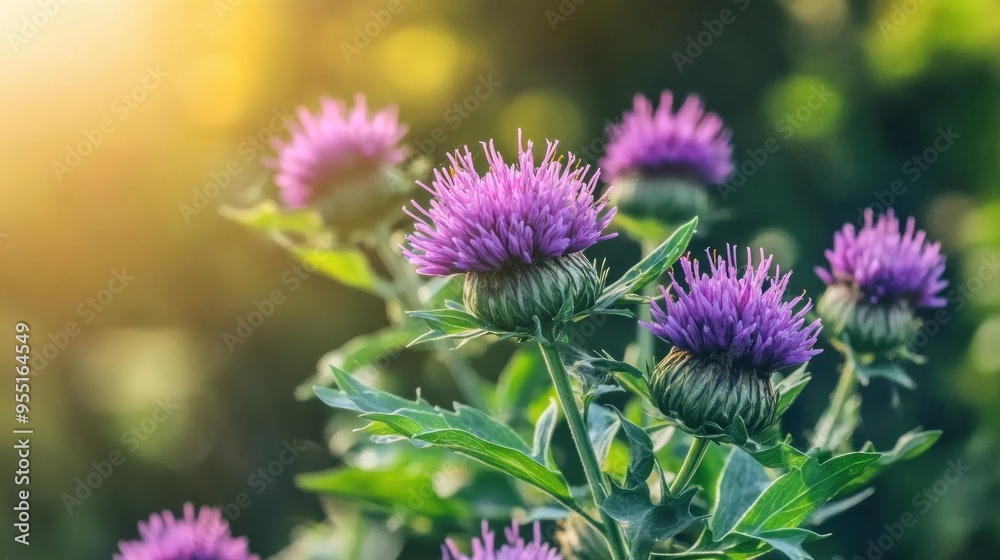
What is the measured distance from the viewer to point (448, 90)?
5223mm

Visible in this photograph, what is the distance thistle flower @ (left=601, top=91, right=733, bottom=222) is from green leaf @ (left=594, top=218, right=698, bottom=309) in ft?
4.10

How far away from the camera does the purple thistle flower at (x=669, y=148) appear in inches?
116

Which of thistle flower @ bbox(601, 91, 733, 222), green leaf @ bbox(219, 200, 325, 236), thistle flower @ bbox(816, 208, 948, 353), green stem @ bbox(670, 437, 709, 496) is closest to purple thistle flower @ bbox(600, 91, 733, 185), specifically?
thistle flower @ bbox(601, 91, 733, 222)

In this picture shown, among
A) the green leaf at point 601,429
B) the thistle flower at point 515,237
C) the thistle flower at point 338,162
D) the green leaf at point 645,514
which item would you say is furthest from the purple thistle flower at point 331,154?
the green leaf at point 645,514

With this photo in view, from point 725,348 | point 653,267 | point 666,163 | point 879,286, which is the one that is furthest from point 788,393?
point 666,163

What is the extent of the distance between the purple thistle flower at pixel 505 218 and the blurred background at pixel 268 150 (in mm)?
2780

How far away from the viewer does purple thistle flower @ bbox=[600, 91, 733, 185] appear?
2.95 meters

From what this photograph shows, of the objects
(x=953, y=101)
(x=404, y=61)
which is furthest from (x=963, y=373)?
(x=404, y=61)

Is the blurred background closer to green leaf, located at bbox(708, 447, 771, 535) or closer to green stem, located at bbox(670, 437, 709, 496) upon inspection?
green leaf, located at bbox(708, 447, 771, 535)

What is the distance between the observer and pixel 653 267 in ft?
5.10

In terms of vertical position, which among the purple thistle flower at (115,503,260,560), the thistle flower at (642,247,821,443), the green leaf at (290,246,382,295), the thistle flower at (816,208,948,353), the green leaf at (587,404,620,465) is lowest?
the purple thistle flower at (115,503,260,560)

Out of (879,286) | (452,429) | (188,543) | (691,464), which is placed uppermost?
(879,286)

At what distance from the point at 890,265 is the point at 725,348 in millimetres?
1030

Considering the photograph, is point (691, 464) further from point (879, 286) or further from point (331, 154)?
point (331, 154)
